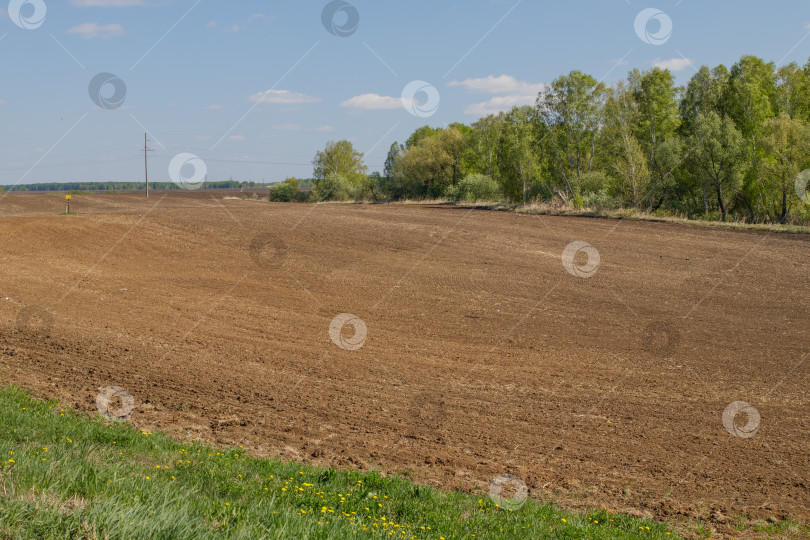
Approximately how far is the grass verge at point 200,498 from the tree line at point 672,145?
29.1 meters

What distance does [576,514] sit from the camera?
5.71 m

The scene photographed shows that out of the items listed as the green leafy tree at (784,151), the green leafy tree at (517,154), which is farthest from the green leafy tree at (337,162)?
the green leafy tree at (784,151)

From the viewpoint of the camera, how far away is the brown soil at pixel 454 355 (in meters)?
7.07

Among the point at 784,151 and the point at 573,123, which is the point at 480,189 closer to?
the point at 573,123

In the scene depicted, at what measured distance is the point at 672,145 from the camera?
3441cm

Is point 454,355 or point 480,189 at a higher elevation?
point 480,189

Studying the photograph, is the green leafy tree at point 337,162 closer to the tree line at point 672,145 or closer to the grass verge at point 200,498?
the tree line at point 672,145

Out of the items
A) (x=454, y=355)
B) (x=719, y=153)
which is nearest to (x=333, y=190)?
(x=719, y=153)

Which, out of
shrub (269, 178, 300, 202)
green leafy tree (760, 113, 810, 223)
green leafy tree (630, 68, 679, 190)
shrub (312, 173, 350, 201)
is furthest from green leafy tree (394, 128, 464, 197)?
green leafy tree (760, 113, 810, 223)

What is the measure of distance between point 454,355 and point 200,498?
7.22m

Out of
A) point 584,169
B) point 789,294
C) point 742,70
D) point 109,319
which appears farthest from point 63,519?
point 742,70

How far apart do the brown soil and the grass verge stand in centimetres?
80

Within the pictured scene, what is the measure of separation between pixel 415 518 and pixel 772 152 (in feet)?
106

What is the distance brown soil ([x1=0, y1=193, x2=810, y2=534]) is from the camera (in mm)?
7074
